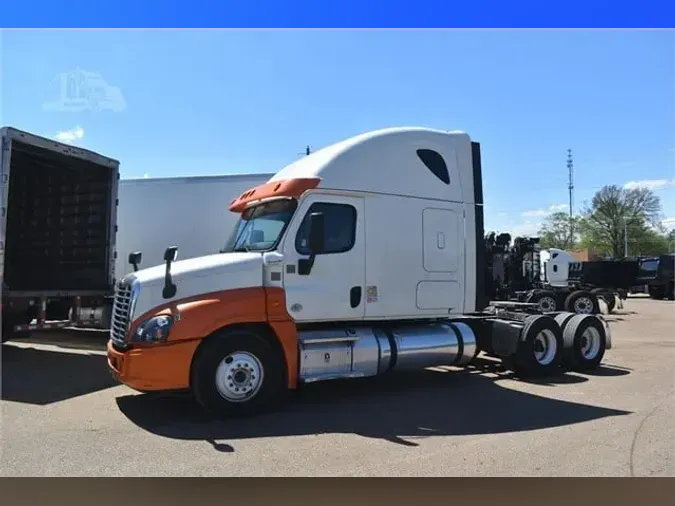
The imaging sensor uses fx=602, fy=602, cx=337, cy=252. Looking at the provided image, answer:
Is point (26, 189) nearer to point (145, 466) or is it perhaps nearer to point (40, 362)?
point (40, 362)

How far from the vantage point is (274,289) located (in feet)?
22.8

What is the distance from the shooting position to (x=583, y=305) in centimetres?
1992

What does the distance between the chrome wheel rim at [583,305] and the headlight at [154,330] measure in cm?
1663

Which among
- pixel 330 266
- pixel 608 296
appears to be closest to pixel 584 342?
pixel 330 266

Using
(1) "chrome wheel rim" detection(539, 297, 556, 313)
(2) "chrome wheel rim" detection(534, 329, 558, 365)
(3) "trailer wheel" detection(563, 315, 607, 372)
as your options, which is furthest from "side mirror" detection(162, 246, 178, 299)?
(1) "chrome wheel rim" detection(539, 297, 556, 313)

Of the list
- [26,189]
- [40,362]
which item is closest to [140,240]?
[26,189]

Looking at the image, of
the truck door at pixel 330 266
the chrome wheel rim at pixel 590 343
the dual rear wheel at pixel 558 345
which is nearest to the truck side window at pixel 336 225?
Result: the truck door at pixel 330 266

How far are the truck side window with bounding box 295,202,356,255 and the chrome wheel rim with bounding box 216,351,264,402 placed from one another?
1.58 metres

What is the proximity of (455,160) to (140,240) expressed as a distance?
846 cm

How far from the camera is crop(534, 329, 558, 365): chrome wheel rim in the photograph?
9.30m

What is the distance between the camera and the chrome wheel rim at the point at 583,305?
65.2 ft

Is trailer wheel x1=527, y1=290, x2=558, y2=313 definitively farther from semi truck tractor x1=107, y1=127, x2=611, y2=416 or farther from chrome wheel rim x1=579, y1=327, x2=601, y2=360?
semi truck tractor x1=107, y1=127, x2=611, y2=416

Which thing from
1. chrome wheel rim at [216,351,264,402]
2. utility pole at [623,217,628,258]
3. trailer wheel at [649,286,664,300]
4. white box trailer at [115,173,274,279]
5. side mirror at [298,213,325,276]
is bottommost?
chrome wheel rim at [216,351,264,402]

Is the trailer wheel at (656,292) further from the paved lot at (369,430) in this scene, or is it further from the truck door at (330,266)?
the truck door at (330,266)
